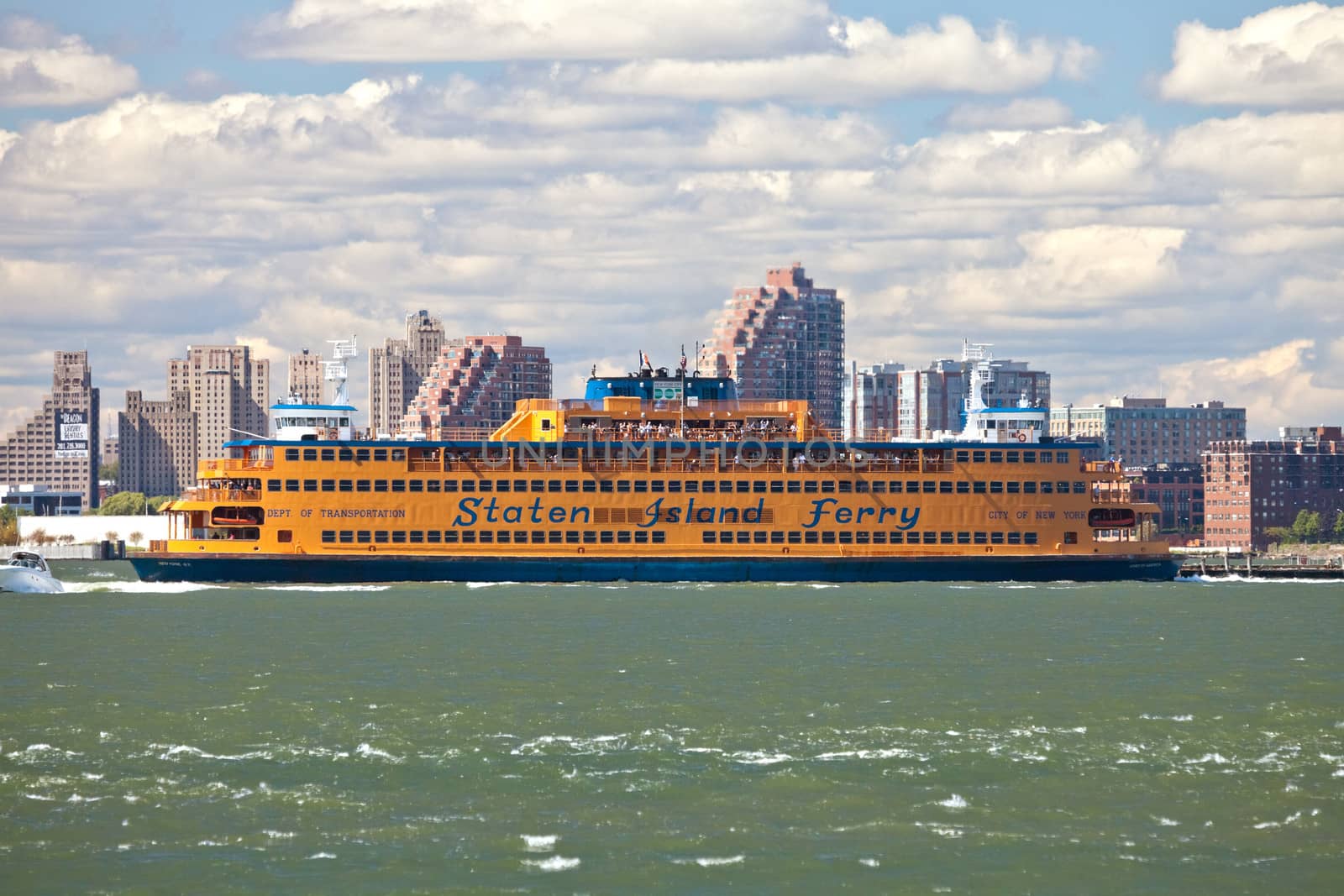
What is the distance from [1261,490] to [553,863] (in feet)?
578

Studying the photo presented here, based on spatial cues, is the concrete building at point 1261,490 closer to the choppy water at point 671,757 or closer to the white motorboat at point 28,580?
the white motorboat at point 28,580

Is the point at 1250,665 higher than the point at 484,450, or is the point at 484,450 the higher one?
the point at 484,450

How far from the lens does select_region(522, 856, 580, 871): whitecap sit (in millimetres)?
25562

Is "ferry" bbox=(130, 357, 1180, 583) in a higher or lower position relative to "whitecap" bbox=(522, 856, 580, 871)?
higher

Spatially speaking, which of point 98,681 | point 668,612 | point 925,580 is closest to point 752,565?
point 925,580

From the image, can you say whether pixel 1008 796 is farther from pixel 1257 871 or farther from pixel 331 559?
pixel 331 559

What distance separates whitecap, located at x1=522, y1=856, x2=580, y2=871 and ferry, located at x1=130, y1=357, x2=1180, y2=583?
49.1 metres

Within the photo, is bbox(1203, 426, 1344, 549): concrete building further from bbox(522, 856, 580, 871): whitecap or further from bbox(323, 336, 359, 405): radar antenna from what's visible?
bbox(522, 856, 580, 871): whitecap

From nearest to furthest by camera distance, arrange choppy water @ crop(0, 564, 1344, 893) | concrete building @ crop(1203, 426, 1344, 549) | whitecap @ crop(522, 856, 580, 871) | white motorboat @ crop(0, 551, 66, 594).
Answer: whitecap @ crop(522, 856, 580, 871), choppy water @ crop(0, 564, 1344, 893), white motorboat @ crop(0, 551, 66, 594), concrete building @ crop(1203, 426, 1344, 549)

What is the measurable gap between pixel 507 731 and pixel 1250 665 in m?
19.9

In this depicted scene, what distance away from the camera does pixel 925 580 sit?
76.7 m

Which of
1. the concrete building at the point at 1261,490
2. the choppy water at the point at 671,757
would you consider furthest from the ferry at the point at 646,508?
the concrete building at the point at 1261,490

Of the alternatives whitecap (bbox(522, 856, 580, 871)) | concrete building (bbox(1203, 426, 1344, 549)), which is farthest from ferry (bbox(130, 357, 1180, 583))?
concrete building (bbox(1203, 426, 1344, 549))

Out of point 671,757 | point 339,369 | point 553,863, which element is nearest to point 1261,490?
point 339,369
